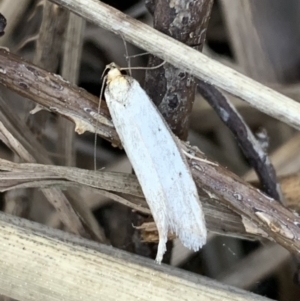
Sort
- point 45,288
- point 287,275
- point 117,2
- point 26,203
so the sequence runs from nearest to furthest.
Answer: point 45,288 < point 26,203 < point 287,275 < point 117,2

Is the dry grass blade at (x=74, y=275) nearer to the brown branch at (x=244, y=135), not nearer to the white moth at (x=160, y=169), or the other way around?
the white moth at (x=160, y=169)

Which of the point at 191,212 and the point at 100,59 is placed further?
the point at 100,59

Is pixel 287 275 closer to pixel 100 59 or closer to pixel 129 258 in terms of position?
pixel 129 258

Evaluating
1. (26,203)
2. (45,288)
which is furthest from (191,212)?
(26,203)

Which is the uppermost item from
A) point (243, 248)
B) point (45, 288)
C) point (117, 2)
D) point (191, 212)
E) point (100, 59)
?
point (117, 2)

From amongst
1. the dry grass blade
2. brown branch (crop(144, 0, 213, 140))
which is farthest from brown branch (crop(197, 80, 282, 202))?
the dry grass blade

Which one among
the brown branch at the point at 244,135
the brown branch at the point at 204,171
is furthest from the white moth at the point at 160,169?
the brown branch at the point at 244,135

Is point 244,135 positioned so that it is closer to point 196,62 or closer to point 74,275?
point 196,62
